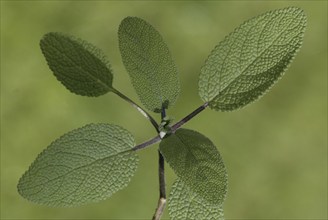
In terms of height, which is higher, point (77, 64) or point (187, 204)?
point (77, 64)

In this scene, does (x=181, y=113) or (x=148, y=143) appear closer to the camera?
(x=148, y=143)

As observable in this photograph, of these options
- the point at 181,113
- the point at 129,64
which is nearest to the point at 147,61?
the point at 129,64

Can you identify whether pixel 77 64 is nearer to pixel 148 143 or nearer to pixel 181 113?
pixel 148 143

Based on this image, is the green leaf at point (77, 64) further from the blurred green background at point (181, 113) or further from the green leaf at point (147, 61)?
the blurred green background at point (181, 113)

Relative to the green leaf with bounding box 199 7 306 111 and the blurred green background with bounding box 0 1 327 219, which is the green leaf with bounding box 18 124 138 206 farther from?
the blurred green background with bounding box 0 1 327 219

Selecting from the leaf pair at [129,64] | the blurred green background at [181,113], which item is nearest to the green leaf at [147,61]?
the leaf pair at [129,64]

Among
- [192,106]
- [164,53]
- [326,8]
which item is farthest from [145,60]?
[326,8]
